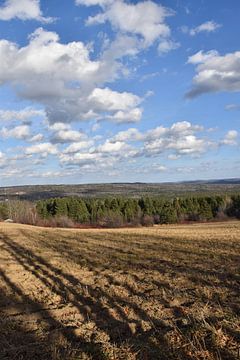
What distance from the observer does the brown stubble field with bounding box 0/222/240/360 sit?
7.07 metres

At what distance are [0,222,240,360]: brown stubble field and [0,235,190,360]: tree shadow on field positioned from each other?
2 cm

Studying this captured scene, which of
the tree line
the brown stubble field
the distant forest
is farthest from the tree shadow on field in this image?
the tree line

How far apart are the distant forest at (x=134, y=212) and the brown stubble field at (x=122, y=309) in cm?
8071

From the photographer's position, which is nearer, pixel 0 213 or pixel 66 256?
pixel 66 256

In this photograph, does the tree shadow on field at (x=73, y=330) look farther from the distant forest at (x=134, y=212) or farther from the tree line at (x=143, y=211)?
the tree line at (x=143, y=211)

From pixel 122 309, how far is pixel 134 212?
9466 cm

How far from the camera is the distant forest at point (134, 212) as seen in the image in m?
98.8

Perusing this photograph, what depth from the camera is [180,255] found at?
19172 mm

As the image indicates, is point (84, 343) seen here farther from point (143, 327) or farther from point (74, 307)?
point (74, 307)

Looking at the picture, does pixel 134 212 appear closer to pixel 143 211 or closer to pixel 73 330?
pixel 143 211

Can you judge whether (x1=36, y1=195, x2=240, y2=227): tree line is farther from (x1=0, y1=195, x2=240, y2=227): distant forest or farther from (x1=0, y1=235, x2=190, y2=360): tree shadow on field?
(x1=0, y1=235, x2=190, y2=360): tree shadow on field

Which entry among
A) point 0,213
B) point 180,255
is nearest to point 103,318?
point 180,255

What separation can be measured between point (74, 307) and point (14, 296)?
2472 millimetres

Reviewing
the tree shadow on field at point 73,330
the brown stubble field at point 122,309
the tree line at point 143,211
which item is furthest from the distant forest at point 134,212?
the tree shadow on field at point 73,330
